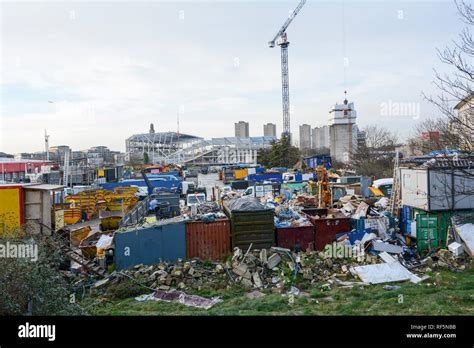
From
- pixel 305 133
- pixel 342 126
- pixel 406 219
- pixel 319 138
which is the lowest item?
pixel 406 219

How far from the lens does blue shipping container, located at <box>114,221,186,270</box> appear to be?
36.0ft

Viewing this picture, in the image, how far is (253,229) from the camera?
39.0 feet

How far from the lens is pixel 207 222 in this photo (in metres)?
11.8

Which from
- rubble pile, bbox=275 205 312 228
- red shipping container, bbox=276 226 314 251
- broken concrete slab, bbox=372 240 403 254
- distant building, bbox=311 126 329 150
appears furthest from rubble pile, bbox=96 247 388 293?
distant building, bbox=311 126 329 150

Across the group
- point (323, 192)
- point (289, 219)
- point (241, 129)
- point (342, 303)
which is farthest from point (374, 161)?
point (241, 129)

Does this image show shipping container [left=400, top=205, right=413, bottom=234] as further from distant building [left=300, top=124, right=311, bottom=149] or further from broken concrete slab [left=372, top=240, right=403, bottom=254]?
distant building [left=300, top=124, right=311, bottom=149]

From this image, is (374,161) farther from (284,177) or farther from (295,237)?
(295,237)

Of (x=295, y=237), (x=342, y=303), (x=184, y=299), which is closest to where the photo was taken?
(x=342, y=303)

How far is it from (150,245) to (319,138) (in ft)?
350

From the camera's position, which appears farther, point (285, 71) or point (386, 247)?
point (285, 71)

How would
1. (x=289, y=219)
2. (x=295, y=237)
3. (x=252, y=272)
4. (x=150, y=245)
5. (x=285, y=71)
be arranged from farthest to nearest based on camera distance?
(x=285, y=71), (x=289, y=219), (x=295, y=237), (x=150, y=245), (x=252, y=272)

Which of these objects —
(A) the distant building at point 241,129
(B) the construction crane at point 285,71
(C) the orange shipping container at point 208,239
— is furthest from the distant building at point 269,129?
(C) the orange shipping container at point 208,239

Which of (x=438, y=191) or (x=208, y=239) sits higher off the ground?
(x=438, y=191)
